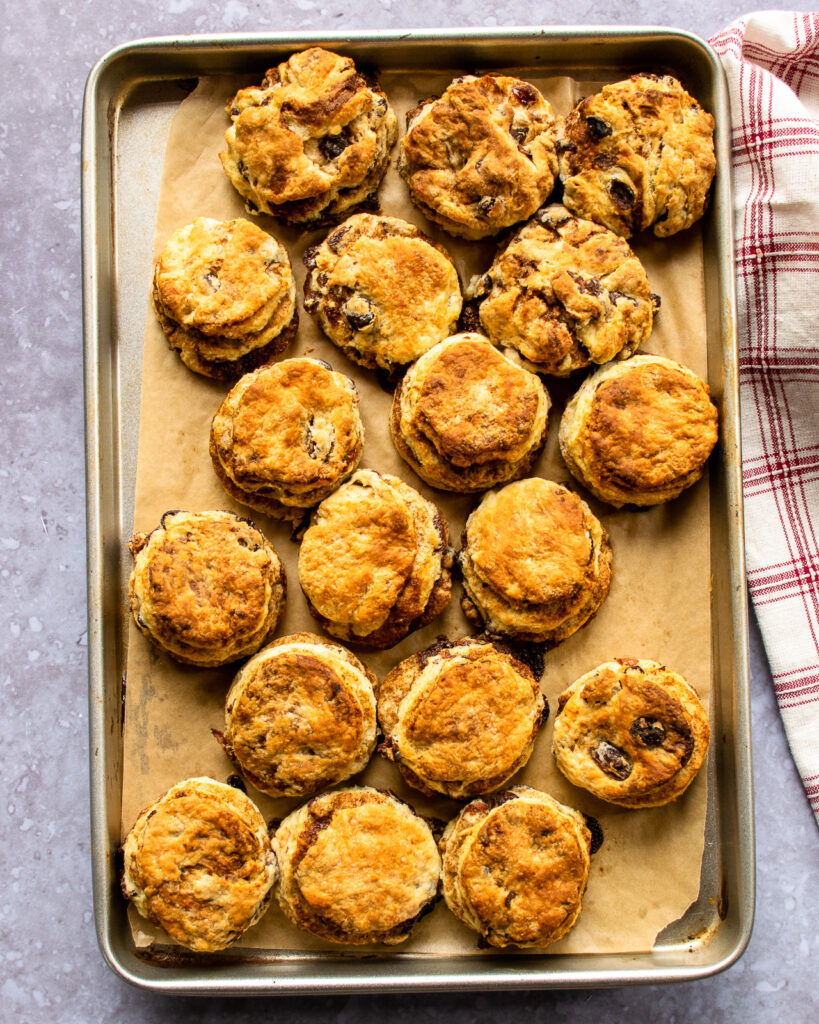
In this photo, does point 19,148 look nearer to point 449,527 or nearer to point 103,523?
point 103,523

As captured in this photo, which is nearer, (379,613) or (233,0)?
(379,613)

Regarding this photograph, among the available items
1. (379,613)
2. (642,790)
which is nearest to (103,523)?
(379,613)

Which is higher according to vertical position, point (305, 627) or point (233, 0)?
point (233, 0)

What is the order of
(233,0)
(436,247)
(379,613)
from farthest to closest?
1. (233,0)
2. (436,247)
3. (379,613)

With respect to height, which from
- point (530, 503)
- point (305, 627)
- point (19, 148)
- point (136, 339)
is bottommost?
point (305, 627)

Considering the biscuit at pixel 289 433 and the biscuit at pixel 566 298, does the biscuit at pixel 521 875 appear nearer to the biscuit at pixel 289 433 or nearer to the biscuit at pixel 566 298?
the biscuit at pixel 289 433

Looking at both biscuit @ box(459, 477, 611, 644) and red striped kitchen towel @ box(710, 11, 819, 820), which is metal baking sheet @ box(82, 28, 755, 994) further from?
biscuit @ box(459, 477, 611, 644)

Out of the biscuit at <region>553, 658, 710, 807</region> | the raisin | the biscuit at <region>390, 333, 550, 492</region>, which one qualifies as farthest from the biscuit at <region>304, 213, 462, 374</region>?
the raisin
